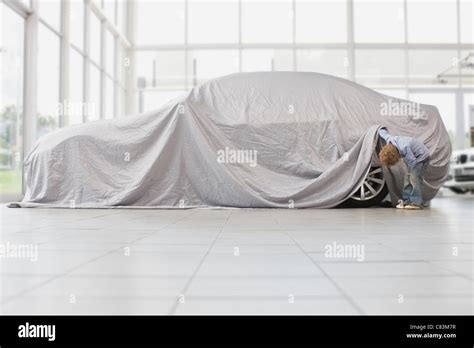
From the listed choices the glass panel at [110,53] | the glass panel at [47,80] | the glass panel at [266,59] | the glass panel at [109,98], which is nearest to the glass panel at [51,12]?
the glass panel at [47,80]

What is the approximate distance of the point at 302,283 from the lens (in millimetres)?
1358

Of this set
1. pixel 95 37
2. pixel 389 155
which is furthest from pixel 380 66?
pixel 389 155

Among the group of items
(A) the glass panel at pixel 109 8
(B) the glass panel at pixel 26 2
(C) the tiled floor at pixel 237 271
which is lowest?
(C) the tiled floor at pixel 237 271

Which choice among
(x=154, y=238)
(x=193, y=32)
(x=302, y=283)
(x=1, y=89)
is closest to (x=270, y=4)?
(x=193, y=32)

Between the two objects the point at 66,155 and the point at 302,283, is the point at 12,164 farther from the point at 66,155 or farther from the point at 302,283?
the point at 302,283

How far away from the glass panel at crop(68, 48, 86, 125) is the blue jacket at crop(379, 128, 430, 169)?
583 centimetres

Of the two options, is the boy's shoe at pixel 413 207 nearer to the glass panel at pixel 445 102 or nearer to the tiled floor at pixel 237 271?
the tiled floor at pixel 237 271

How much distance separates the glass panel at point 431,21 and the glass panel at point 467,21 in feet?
0.65

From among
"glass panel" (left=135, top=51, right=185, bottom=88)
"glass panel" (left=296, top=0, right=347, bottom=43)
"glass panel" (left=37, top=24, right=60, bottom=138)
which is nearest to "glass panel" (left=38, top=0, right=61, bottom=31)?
"glass panel" (left=37, top=24, right=60, bottom=138)

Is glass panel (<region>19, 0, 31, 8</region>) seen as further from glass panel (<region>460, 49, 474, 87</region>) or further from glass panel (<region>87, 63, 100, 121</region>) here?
glass panel (<region>460, 49, 474, 87</region>)

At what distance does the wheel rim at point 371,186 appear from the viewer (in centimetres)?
474

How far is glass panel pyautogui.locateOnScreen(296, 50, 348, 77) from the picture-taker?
39.7ft

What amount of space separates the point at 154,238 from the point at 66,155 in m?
2.90

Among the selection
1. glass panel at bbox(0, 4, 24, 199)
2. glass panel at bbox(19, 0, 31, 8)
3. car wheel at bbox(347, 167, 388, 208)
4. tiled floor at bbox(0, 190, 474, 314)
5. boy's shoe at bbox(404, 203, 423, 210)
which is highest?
glass panel at bbox(19, 0, 31, 8)
